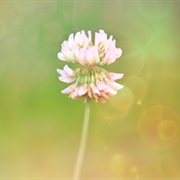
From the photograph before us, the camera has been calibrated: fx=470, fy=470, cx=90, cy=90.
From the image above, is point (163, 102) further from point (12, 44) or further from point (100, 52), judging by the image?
point (100, 52)

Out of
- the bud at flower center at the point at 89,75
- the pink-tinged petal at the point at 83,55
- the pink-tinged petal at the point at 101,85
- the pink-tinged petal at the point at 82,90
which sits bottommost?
the pink-tinged petal at the point at 82,90

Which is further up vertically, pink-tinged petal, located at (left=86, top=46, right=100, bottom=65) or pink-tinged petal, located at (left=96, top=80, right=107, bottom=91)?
pink-tinged petal, located at (left=86, top=46, right=100, bottom=65)

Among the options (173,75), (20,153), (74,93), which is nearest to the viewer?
(74,93)

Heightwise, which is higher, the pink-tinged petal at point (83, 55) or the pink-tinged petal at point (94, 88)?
the pink-tinged petal at point (83, 55)

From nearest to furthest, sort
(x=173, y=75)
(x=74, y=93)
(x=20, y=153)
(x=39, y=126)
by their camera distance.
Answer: (x=74, y=93) < (x=20, y=153) < (x=39, y=126) < (x=173, y=75)

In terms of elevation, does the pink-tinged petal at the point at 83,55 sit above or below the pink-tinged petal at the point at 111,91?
above

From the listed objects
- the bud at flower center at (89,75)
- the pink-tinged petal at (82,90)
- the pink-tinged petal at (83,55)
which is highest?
the pink-tinged petal at (83,55)

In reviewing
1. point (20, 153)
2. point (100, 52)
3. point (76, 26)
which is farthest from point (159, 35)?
point (100, 52)

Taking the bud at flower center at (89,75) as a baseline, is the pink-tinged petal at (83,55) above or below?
above
